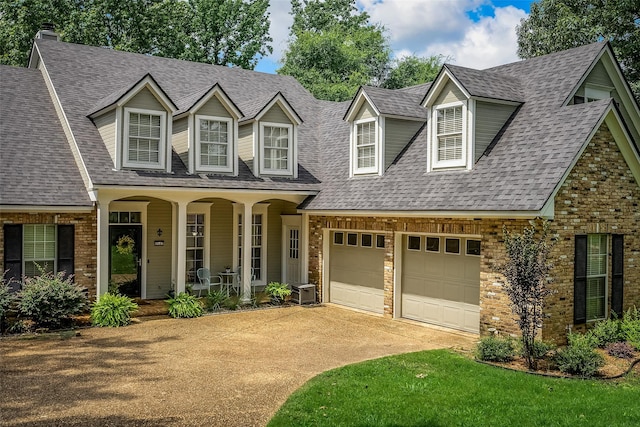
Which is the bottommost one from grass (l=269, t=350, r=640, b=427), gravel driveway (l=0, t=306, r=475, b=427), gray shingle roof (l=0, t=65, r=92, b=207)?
gravel driveway (l=0, t=306, r=475, b=427)

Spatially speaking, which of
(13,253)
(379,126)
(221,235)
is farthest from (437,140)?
(13,253)

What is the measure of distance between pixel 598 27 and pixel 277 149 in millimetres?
17063

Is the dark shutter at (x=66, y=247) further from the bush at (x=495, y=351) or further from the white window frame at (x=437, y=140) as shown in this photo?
the bush at (x=495, y=351)

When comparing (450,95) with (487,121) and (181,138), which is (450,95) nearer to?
(487,121)

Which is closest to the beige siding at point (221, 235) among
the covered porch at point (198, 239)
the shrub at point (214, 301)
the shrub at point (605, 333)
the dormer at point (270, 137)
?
the covered porch at point (198, 239)

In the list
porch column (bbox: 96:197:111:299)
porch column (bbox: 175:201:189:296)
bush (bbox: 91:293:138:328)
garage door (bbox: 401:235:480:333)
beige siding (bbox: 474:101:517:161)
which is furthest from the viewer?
porch column (bbox: 175:201:189:296)

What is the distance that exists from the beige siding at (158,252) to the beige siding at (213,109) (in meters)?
3.32

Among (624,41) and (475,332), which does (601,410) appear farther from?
(624,41)

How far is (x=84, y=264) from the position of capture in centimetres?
1566

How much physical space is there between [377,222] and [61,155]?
887 centimetres

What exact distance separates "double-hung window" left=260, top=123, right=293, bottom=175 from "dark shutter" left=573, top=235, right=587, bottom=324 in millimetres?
9098

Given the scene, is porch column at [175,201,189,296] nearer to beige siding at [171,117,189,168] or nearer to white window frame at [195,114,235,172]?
white window frame at [195,114,235,172]

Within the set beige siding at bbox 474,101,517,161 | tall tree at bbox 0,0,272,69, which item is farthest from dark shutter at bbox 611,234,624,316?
tall tree at bbox 0,0,272,69

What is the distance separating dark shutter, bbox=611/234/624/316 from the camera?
13625 millimetres
